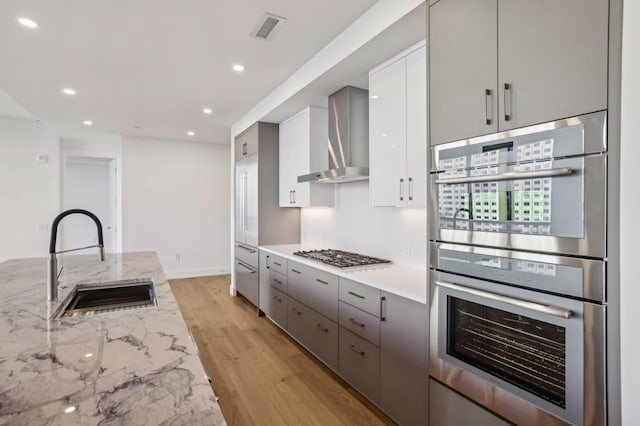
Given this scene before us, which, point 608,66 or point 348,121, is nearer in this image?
point 608,66

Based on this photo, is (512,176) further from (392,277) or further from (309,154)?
(309,154)

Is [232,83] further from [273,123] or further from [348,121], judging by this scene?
[348,121]

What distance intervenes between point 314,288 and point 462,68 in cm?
199

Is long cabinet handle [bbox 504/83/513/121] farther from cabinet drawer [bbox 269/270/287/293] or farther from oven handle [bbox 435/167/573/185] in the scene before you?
cabinet drawer [bbox 269/270/287/293]

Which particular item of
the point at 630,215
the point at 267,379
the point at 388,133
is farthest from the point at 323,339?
the point at 630,215

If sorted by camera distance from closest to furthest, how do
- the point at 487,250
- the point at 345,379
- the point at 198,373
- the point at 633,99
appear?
the point at 198,373 < the point at 633,99 < the point at 487,250 < the point at 345,379

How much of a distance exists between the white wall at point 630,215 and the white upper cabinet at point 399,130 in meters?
1.09

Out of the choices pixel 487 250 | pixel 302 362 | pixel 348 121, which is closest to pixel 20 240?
pixel 302 362

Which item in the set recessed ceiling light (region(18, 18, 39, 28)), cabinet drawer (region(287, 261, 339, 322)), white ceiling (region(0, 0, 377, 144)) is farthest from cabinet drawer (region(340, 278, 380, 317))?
recessed ceiling light (region(18, 18, 39, 28))

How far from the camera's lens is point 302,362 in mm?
2961

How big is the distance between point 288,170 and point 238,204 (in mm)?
1228

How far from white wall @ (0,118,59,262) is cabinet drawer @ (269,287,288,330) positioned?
13.4 ft

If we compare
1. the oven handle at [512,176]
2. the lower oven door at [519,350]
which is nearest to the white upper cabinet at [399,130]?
the oven handle at [512,176]

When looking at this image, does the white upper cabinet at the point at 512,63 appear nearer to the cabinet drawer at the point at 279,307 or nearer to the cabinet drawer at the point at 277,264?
the cabinet drawer at the point at 277,264
